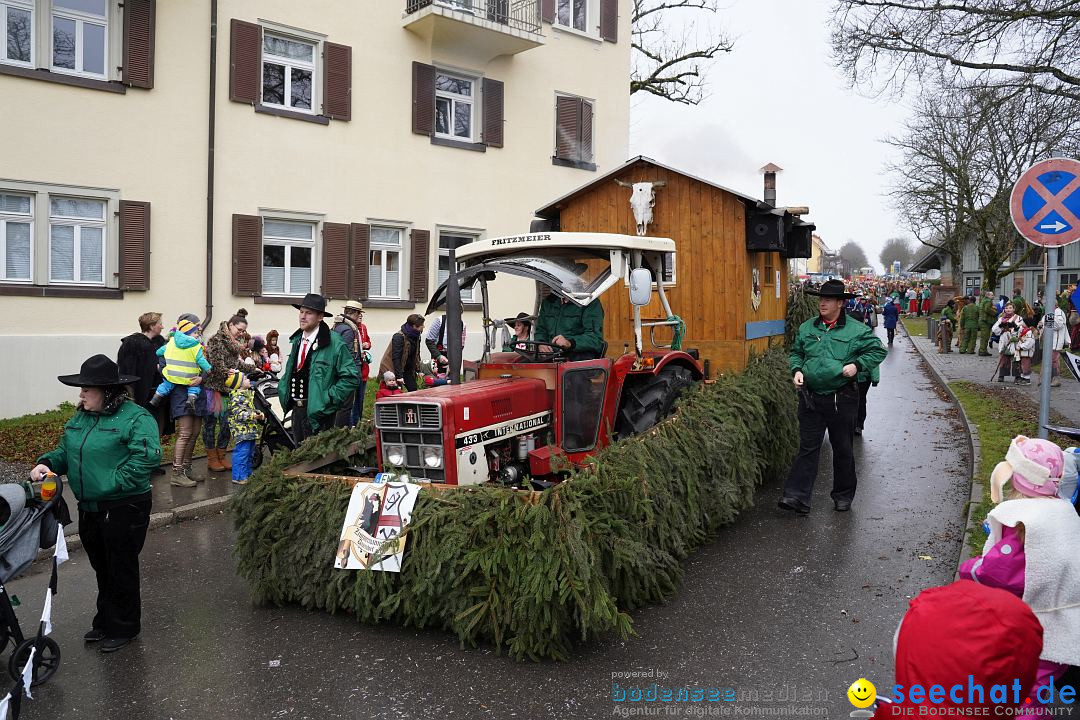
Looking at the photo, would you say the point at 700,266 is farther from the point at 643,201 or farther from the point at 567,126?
the point at 567,126

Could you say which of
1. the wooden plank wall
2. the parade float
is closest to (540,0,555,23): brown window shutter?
the wooden plank wall

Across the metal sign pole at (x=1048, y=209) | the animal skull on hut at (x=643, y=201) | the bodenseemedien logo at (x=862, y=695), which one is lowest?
the bodenseemedien logo at (x=862, y=695)

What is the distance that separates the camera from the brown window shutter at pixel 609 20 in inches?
791

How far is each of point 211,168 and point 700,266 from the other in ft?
27.6

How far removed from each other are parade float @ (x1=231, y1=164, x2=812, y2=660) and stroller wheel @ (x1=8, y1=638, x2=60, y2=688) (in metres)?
1.13

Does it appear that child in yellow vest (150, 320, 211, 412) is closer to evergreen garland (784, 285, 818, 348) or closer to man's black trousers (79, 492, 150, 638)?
man's black trousers (79, 492, 150, 638)

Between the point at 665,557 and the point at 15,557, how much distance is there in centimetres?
357

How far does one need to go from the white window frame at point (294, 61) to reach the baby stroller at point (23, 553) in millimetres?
11453

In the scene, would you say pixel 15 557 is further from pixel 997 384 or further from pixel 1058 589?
pixel 997 384

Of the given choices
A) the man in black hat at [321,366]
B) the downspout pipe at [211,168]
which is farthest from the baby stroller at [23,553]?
the downspout pipe at [211,168]

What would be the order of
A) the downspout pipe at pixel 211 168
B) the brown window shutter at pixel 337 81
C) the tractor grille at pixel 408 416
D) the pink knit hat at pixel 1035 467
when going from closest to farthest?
the pink knit hat at pixel 1035 467
the tractor grille at pixel 408 416
the downspout pipe at pixel 211 168
the brown window shutter at pixel 337 81

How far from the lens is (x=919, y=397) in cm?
1597

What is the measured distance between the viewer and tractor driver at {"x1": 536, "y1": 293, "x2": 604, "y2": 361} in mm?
6734

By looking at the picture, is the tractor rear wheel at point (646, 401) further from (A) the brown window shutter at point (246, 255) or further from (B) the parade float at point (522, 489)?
(A) the brown window shutter at point (246, 255)
